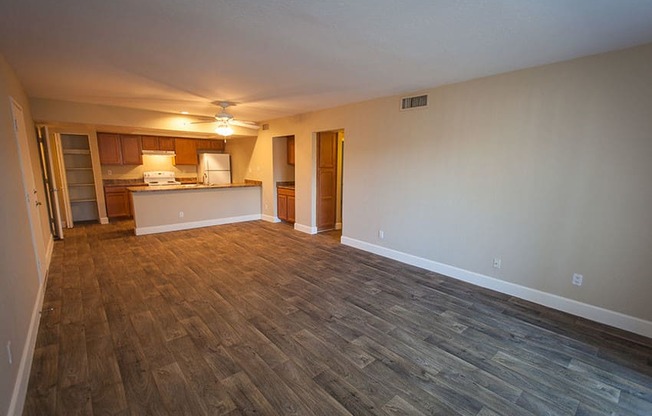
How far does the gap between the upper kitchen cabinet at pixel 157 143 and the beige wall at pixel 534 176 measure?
19.1ft

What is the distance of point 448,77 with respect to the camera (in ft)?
10.7

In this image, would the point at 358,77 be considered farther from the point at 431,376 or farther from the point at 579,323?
the point at 579,323

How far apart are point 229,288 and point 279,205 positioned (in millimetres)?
3724

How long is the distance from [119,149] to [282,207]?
4.31m

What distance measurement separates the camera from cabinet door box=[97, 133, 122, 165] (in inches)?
266

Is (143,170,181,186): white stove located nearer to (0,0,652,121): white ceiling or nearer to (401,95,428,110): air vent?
(0,0,652,121): white ceiling

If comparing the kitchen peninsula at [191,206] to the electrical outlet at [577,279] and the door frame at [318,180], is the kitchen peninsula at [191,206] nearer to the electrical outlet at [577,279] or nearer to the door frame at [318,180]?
the door frame at [318,180]

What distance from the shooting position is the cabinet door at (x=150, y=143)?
7.37 m

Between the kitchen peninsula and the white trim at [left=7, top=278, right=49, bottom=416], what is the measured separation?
10.2 ft

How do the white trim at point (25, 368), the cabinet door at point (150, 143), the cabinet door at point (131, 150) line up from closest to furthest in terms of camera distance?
the white trim at point (25, 368)
the cabinet door at point (131, 150)
the cabinet door at point (150, 143)

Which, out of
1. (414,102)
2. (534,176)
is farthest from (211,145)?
(534,176)

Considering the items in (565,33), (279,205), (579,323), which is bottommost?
(579,323)

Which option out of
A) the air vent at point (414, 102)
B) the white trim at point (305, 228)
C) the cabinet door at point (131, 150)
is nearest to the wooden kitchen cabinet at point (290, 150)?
the white trim at point (305, 228)

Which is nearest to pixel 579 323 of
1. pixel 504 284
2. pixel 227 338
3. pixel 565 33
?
pixel 504 284
